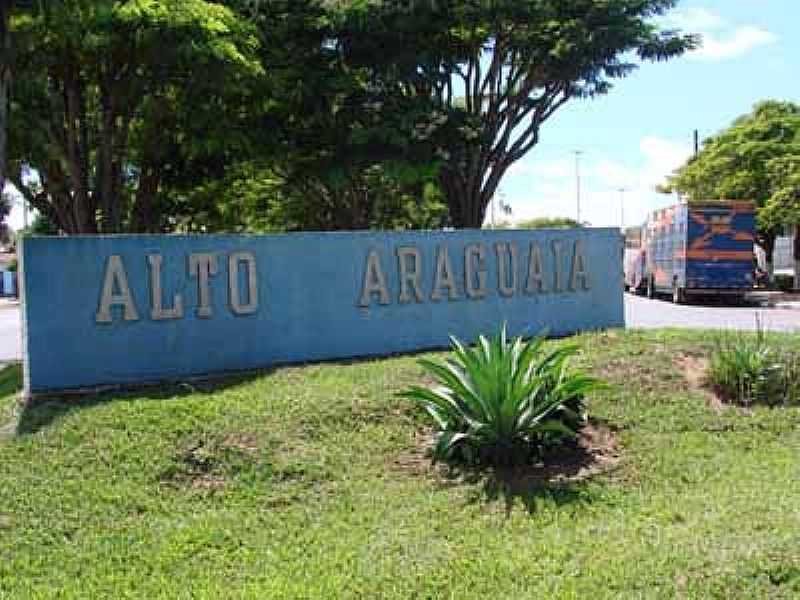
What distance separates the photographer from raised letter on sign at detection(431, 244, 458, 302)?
10867 millimetres

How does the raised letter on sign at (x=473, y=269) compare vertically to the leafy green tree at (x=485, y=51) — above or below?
below

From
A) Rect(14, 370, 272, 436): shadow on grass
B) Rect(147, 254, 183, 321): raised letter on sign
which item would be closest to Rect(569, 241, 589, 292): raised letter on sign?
Rect(14, 370, 272, 436): shadow on grass

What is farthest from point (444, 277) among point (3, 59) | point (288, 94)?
point (288, 94)

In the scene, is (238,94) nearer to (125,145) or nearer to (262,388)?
(125,145)

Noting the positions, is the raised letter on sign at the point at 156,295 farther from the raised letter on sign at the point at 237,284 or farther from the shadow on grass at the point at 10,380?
the shadow on grass at the point at 10,380

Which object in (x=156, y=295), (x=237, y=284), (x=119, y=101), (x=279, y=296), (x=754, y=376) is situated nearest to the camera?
(x=754, y=376)

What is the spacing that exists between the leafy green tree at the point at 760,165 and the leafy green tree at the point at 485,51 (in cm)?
1211

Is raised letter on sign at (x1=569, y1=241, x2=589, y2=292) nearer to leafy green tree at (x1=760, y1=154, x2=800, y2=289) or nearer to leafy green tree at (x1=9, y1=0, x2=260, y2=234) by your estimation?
leafy green tree at (x1=9, y1=0, x2=260, y2=234)

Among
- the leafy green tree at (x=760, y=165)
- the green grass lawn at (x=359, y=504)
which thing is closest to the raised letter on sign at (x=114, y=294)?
the green grass lawn at (x=359, y=504)

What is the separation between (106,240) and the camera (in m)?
8.60

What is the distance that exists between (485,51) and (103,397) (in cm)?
1523

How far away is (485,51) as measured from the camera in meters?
21.2

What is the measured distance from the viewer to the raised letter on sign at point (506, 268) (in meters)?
11.4

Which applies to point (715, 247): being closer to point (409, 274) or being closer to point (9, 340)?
point (409, 274)
